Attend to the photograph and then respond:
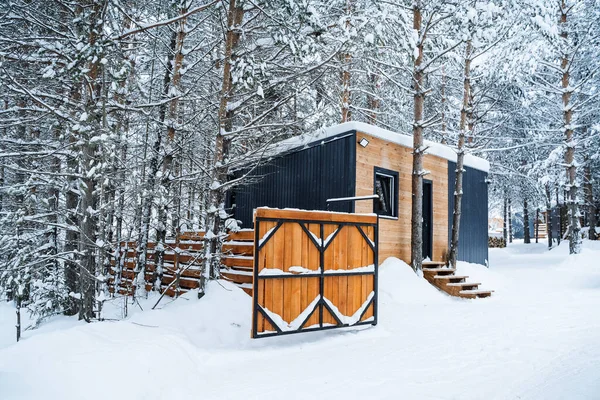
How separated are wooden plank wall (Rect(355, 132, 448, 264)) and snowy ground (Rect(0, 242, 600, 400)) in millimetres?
2117

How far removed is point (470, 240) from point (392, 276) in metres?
4.82

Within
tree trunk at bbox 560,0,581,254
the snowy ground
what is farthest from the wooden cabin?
tree trunk at bbox 560,0,581,254

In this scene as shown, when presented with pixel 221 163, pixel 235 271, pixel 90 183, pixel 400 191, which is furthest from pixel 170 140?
pixel 400 191

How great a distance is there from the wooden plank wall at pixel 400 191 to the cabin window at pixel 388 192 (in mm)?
152

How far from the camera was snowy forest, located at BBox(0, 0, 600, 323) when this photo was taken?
17.7 feet

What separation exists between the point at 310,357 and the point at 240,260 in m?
2.90

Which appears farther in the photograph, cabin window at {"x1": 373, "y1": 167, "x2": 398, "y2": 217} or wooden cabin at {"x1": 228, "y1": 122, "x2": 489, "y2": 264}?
cabin window at {"x1": 373, "y1": 167, "x2": 398, "y2": 217}

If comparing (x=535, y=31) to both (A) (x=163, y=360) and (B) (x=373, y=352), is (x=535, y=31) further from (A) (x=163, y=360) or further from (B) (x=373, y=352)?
(A) (x=163, y=360)

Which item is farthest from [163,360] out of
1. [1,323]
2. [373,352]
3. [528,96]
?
[528,96]

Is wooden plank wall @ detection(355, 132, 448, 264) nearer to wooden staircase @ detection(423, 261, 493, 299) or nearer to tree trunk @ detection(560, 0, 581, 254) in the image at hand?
wooden staircase @ detection(423, 261, 493, 299)

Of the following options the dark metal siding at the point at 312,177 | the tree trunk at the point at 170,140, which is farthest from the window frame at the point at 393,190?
the tree trunk at the point at 170,140

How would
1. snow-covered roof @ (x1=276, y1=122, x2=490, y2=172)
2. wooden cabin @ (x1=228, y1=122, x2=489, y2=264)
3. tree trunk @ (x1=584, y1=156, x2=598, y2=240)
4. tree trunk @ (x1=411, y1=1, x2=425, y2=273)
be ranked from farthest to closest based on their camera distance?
tree trunk @ (x1=584, y1=156, x2=598, y2=240) → tree trunk @ (x1=411, y1=1, x2=425, y2=273) → wooden cabin @ (x1=228, y1=122, x2=489, y2=264) → snow-covered roof @ (x1=276, y1=122, x2=490, y2=172)

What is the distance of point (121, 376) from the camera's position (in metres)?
3.70

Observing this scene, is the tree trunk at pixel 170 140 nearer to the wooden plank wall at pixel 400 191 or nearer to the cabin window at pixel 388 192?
the wooden plank wall at pixel 400 191
